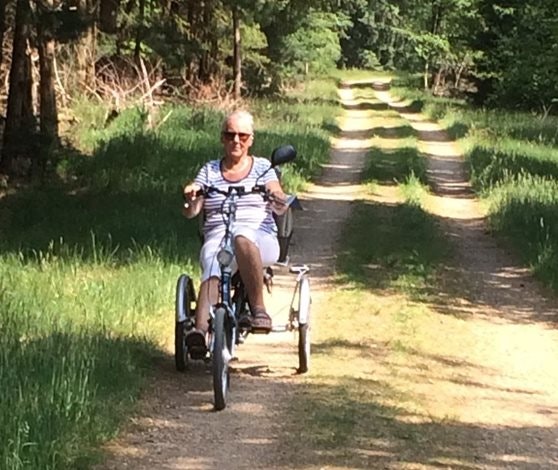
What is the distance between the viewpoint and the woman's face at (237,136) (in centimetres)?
736

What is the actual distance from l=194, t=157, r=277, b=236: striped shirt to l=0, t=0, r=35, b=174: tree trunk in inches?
428

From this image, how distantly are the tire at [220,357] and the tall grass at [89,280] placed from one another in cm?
58

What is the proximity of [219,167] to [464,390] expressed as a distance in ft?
7.87

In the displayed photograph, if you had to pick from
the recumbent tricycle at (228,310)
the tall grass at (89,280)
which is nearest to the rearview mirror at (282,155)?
the recumbent tricycle at (228,310)

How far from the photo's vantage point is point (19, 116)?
17844 mm

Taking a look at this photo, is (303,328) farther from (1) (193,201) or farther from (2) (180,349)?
(1) (193,201)

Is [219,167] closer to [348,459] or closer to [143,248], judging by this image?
[348,459]

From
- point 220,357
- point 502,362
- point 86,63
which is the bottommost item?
point 502,362

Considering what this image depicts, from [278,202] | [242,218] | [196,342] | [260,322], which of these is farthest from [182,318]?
[278,202]

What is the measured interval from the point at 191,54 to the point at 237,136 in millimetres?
26819

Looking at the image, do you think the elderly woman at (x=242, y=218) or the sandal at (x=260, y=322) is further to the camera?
the sandal at (x=260, y=322)

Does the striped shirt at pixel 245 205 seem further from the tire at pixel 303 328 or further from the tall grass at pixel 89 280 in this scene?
the tall grass at pixel 89 280

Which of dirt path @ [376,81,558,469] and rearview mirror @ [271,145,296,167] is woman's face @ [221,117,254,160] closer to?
rearview mirror @ [271,145,296,167]

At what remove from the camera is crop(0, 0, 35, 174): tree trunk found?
17594 millimetres
